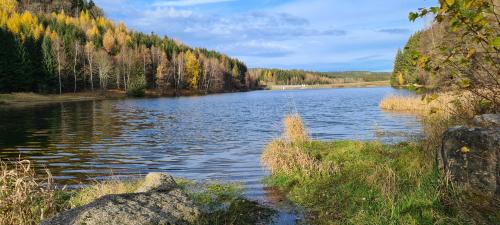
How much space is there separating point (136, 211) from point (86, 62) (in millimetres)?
110840

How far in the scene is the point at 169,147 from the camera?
2491 centimetres

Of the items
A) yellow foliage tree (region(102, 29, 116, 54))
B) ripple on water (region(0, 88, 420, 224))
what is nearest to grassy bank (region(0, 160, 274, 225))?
ripple on water (region(0, 88, 420, 224))

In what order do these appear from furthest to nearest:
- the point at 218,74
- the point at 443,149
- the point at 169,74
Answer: the point at 218,74, the point at 169,74, the point at 443,149

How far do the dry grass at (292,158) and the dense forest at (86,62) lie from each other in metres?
72.5

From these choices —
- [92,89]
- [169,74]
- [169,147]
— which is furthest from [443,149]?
[169,74]

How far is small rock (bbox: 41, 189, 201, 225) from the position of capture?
6.92m

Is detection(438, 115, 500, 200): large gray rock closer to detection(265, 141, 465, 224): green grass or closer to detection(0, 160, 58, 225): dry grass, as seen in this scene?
detection(265, 141, 465, 224): green grass

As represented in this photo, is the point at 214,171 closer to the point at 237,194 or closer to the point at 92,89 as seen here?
the point at 237,194

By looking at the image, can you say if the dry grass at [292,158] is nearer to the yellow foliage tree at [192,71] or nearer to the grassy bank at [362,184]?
the grassy bank at [362,184]

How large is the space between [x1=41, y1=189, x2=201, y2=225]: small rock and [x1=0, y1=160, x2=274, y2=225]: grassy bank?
→ 41 centimetres

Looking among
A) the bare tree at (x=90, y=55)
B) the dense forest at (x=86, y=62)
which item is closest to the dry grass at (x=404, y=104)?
the dense forest at (x=86, y=62)

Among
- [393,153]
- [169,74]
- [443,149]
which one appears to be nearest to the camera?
[443,149]

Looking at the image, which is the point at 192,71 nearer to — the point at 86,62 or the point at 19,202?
the point at 86,62

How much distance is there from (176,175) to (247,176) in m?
2.88
